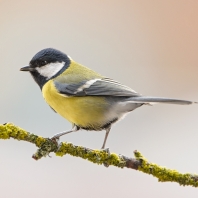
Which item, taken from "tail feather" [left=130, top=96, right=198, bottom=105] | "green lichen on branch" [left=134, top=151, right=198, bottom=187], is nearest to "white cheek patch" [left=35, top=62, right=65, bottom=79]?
"tail feather" [left=130, top=96, right=198, bottom=105]

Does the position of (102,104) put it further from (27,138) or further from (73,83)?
(27,138)

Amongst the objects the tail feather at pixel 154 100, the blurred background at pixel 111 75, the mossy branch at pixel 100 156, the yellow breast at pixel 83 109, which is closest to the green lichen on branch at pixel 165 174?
the mossy branch at pixel 100 156

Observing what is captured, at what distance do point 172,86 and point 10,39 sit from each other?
84 centimetres

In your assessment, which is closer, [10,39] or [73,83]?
[73,83]

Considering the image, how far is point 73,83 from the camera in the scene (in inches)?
35.4

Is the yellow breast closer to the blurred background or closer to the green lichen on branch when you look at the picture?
the green lichen on branch

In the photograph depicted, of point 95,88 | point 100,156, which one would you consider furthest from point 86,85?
point 100,156

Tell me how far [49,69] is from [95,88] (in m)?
0.15

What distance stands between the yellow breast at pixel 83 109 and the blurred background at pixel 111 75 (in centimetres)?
68

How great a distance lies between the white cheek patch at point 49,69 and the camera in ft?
3.09

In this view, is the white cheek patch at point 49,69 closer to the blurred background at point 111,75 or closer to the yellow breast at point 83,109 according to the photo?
the yellow breast at point 83,109

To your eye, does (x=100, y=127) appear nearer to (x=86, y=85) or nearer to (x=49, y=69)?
(x=86, y=85)

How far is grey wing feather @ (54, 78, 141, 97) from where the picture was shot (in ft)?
2.82

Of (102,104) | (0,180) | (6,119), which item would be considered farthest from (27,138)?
(6,119)
